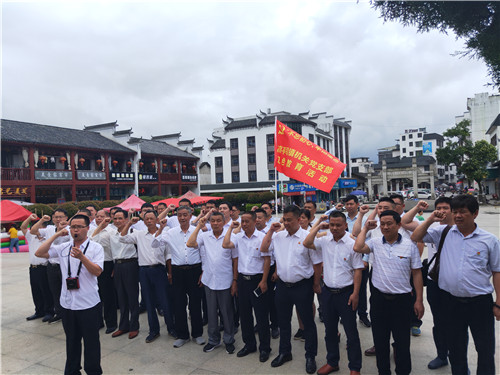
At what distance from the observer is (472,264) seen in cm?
299

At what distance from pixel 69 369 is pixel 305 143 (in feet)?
16.6

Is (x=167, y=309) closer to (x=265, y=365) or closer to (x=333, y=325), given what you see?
(x=265, y=365)

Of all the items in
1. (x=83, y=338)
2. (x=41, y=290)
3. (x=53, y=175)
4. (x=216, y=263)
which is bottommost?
(x=41, y=290)

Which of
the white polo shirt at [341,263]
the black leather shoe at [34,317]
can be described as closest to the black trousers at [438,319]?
the white polo shirt at [341,263]

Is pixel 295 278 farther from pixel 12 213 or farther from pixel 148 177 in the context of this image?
pixel 148 177

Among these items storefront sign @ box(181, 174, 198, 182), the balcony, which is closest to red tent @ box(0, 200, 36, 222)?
the balcony

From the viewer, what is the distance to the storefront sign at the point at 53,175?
72.2ft

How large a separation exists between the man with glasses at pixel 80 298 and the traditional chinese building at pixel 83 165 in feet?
69.3

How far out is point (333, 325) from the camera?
3682 mm

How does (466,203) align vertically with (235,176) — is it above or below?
below

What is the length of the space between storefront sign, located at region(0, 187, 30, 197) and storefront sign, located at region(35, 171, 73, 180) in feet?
3.44

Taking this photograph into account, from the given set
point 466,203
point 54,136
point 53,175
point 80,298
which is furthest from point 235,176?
point 466,203

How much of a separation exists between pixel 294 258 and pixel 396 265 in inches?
42.9

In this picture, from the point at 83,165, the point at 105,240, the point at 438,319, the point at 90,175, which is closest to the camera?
the point at 438,319
